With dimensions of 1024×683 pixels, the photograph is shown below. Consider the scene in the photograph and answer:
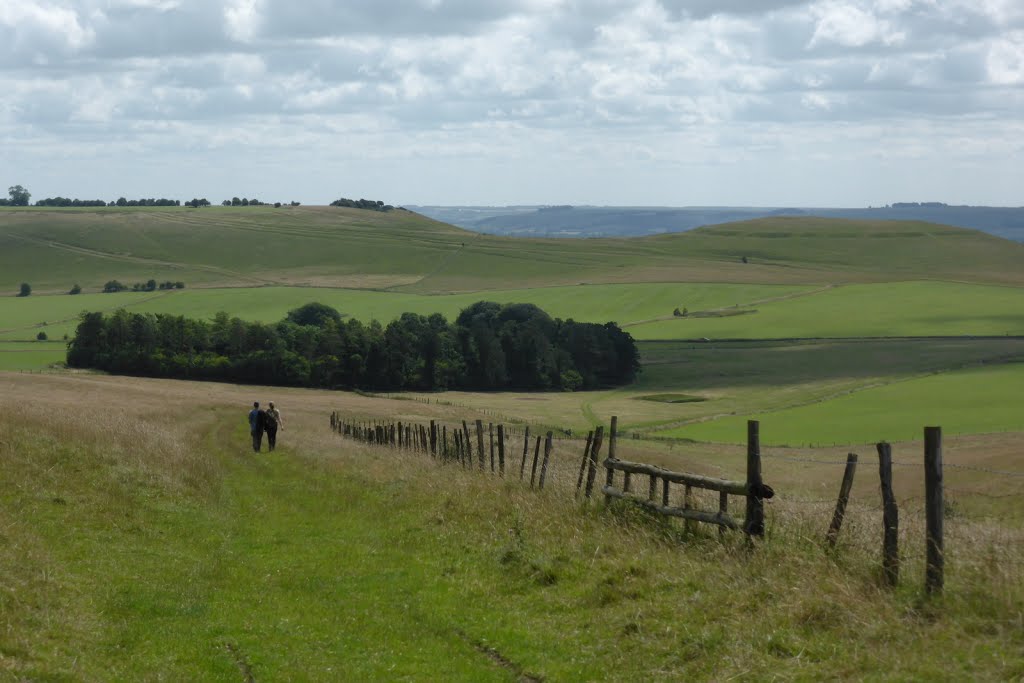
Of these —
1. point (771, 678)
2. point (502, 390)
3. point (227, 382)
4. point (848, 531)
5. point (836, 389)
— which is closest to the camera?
point (771, 678)

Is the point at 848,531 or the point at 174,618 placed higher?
the point at 848,531

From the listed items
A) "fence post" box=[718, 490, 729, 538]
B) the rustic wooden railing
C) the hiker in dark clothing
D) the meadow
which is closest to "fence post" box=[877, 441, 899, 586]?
the meadow

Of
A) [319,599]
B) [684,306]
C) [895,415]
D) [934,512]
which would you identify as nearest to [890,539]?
[934,512]

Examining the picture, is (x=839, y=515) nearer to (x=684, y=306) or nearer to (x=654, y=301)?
(x=684, y=306)

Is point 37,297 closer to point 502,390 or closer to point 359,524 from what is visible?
point 502,390

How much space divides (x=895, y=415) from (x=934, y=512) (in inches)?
2318

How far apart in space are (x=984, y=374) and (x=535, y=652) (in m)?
80.5

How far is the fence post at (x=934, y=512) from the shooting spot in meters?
10.2

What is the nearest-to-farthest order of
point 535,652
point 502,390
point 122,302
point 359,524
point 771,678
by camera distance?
1. point 771,678
2. point 535,652
3. point 359,524
4. point 502,390
5. point 122,302

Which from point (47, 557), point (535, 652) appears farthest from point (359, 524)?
point (535, 652)

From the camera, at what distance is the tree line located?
306 ft

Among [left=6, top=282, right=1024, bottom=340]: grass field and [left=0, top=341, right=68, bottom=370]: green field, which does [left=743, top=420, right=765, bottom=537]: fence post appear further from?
[left=6, top=282, right=1024, bottom=340]: grass field

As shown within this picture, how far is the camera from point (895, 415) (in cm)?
6612

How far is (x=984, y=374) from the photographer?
8288 centimetres
